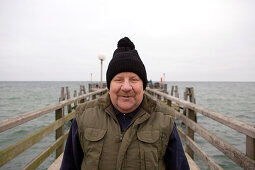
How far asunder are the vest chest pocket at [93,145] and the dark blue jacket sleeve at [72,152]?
118mm

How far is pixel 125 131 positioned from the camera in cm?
142

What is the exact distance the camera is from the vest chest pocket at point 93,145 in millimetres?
1330

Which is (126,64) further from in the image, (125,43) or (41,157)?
(41,157)

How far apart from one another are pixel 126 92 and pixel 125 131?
0.35 m

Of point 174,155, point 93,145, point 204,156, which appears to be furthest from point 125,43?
point 204,156

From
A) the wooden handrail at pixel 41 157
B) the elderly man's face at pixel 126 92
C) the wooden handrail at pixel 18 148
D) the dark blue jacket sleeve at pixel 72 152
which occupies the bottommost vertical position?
the wooden handrail at pixel 41 157

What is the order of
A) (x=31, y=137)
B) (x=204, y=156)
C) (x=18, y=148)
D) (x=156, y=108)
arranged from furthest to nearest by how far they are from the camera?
(x=204, y=156)
(x=31, y=137)
(x=18, y=148)
(x=156, y=108)

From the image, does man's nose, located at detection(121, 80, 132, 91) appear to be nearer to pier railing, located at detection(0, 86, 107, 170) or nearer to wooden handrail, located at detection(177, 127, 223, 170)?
pier railing, located at detection(0, 86, 107, 170)

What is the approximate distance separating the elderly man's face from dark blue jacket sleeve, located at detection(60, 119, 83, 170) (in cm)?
46

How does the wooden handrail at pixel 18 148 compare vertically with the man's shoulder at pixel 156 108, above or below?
below

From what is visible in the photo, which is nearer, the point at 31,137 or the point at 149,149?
the point at 149,149

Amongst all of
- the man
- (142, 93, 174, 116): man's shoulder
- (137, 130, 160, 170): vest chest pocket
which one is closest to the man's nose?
the man

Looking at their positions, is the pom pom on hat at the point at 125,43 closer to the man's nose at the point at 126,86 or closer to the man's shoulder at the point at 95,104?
the man's nose at the point at 126,86

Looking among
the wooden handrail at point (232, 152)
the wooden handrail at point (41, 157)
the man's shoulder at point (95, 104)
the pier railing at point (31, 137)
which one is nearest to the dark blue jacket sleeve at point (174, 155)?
the wooden handrail at point (232, 152)
